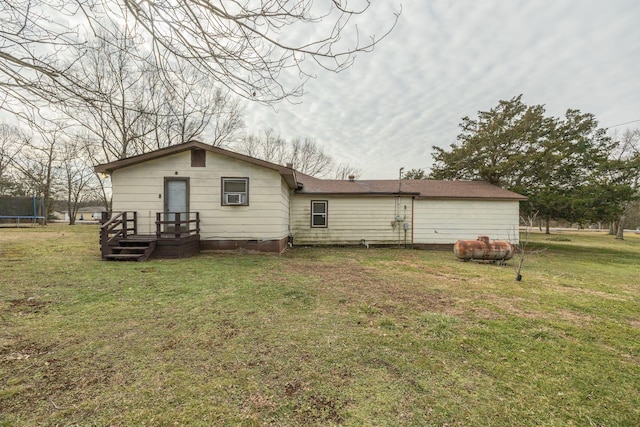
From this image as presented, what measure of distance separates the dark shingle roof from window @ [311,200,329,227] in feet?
1.95

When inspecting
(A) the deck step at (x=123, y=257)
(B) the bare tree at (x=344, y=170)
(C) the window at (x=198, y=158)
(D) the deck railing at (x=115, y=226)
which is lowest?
(A) the deck step at (x=123, y=257)

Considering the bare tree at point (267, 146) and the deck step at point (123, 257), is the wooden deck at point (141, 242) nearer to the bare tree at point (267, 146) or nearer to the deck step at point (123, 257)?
the deck step at point (123, 257)

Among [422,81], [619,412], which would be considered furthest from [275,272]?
[422,81]

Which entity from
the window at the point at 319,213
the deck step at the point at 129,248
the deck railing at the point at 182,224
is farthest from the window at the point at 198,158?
the window at the point at 319,213

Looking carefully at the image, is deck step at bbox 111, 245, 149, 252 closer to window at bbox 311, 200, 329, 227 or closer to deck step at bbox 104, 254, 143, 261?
deck step at bbox 104, 254, 143, 261

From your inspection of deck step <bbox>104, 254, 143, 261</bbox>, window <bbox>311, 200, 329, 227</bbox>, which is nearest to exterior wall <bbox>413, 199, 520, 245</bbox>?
window <bbox>311, 200, 329, 227</bbox>

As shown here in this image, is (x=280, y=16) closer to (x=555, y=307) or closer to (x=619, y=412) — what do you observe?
(x=619, y=412)

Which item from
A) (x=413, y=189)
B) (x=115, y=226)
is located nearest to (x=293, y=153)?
(x=413, y=189)

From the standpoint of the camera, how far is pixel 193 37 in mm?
2988

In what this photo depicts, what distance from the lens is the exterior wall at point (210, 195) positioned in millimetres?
9359

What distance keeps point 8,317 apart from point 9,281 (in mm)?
2573

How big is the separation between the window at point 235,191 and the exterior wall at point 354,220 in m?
3.49

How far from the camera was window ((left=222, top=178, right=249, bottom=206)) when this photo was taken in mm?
9734

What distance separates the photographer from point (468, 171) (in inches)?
690
